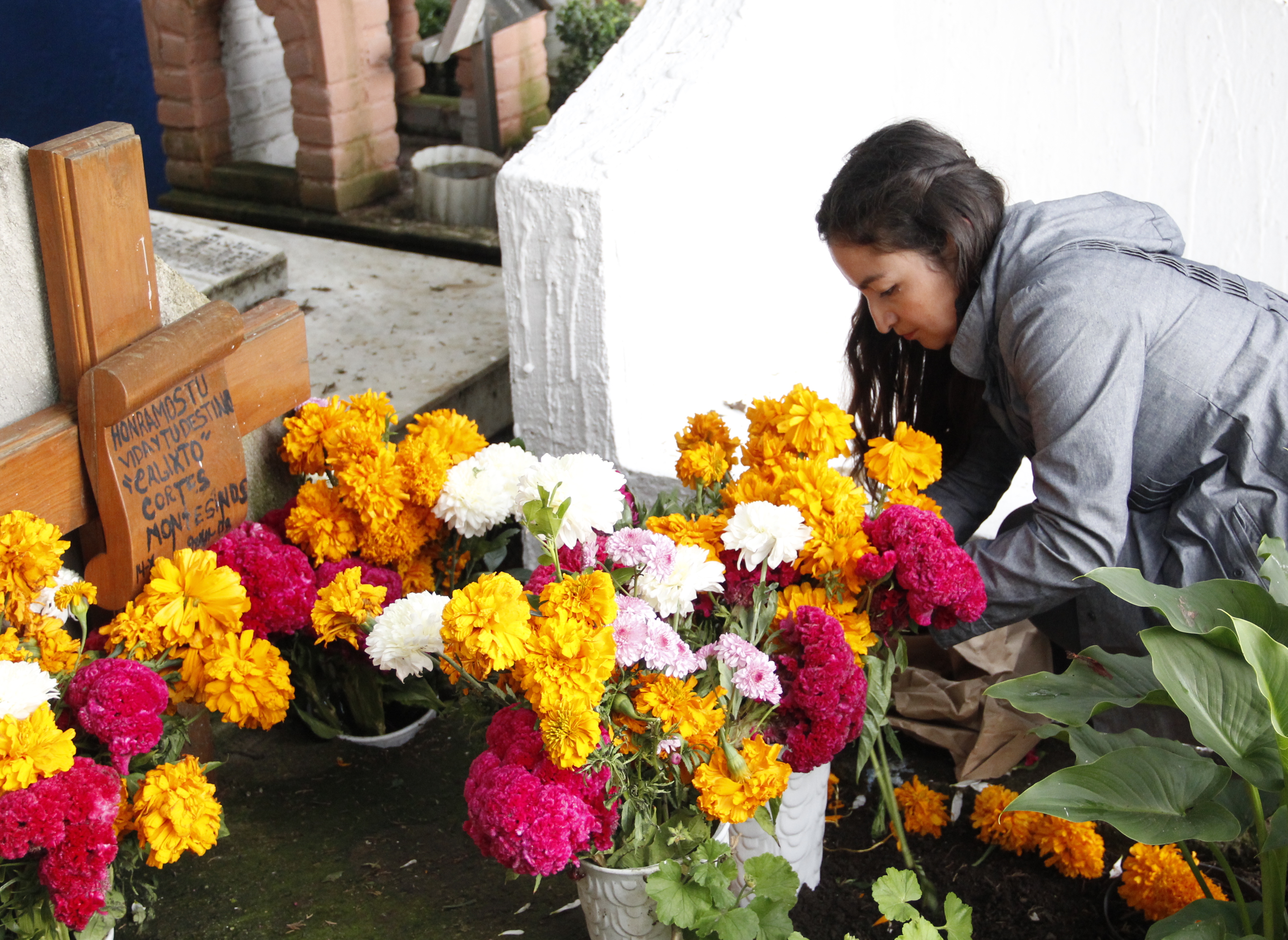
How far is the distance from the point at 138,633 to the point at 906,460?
3.57 ft

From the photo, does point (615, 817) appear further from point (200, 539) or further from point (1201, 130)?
point (1201, 130)

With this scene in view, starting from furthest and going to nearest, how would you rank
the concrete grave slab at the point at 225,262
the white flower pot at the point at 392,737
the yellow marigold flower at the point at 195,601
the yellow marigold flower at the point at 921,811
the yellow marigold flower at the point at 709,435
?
the concrete grave slab at the point at 225,262 < the white flower pot at the point at 392,737 < the yellow marigold flower at the point at 921,811 < the yellow marigold flower at the point at 709,435 < the yellow marigold flower at the point at 195,601

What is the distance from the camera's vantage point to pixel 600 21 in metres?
5.49

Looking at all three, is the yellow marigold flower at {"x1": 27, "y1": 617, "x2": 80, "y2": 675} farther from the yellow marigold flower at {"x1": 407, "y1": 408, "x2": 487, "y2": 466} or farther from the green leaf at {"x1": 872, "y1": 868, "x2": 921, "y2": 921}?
the green leaf at {"x1": 872, "y1": 868, "x2": 921, "y2": 921}

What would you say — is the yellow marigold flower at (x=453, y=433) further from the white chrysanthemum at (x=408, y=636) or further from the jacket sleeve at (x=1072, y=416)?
the jacket sleeve at (x=1072, y=416)

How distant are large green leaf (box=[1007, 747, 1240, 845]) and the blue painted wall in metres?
4.44

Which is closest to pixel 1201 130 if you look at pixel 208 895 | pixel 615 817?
pixel 615 817

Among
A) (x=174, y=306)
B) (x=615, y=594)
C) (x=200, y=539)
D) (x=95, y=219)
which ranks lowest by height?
(x=200, y=539)

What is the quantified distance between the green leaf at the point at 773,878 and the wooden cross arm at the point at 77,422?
1.08 metres

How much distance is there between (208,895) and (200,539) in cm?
55

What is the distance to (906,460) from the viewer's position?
1629 mm

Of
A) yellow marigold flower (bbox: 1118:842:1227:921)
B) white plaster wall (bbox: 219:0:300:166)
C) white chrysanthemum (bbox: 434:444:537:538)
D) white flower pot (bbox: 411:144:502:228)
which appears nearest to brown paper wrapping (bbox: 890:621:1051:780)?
yellow marigold flower (bbox: 1118:842:1227:921)

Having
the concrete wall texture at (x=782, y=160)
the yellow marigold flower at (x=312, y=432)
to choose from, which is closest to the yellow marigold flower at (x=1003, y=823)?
the concrete wall texture at (x=782, y=160)

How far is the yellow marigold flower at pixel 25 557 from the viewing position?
4.79 ft
